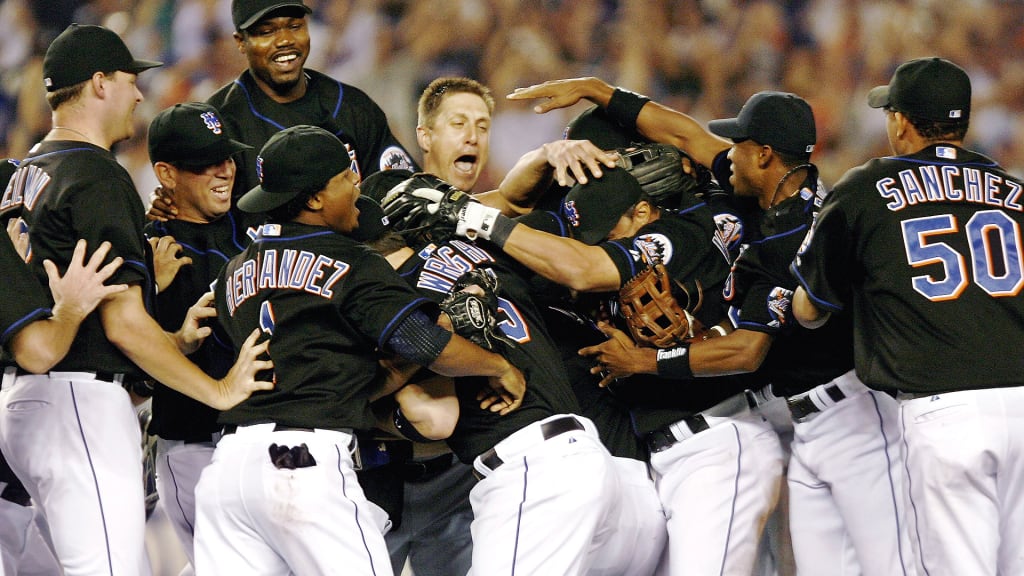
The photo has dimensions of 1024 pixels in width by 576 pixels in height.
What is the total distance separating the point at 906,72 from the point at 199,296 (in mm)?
2370

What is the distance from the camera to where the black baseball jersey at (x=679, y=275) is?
Answer: 3.49 meters

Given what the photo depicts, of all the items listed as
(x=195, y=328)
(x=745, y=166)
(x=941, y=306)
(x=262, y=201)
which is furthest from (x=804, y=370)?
(x=195, y=328)

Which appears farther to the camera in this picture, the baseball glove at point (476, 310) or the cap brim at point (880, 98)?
the cap brim at point (880, 98)

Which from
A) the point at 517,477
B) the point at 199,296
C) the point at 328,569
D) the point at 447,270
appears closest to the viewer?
the point at 328,569

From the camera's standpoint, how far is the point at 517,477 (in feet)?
10.2

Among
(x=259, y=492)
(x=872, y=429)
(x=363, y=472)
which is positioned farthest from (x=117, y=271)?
(x=872, y=429)

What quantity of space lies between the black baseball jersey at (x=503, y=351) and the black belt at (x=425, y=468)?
0.48 meters

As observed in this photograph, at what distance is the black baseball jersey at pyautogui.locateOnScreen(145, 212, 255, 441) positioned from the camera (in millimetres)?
3646

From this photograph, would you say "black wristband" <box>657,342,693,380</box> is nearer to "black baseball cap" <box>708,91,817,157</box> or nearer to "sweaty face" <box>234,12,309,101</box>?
"black baseball cap" <box>708,91,817,157</box>

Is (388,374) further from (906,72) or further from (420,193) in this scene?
(906,72)

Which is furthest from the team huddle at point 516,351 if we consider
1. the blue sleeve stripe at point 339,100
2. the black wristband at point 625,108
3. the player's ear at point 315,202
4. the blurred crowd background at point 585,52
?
the blurred crowd background at point 585,52

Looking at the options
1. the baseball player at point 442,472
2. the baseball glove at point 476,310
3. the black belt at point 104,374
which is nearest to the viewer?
the baseball glove at point 476,310

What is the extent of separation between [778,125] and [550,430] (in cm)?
135

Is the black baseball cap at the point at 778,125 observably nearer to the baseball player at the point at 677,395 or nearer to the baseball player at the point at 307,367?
the baseball player at the point at 677,395
